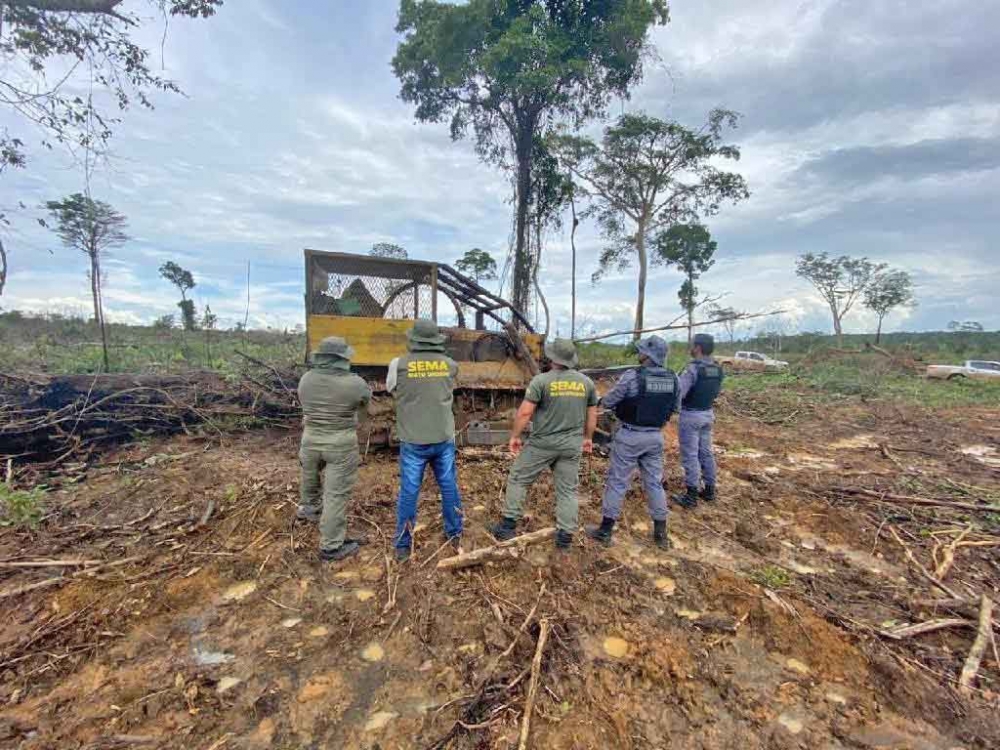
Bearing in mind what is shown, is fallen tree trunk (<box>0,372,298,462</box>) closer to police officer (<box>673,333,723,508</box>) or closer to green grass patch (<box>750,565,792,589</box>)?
police officer (<box>673,333,723,508</box>)

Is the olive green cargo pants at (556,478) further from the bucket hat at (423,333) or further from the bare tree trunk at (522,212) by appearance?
the bare tree trunk at (522,212)

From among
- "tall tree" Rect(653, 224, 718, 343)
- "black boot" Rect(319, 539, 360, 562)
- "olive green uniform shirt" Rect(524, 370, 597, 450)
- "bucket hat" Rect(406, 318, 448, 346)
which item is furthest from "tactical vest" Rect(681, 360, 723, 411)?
"tall tree" Rect(653, 224, 718, 343)

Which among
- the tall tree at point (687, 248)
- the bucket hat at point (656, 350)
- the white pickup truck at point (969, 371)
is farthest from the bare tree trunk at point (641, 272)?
the bucket hat at point (656, 350)

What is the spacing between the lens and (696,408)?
14.7 ft

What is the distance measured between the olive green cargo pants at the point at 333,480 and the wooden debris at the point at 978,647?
138 inches

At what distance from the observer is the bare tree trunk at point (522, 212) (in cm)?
1616

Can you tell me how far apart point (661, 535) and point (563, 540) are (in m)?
0.81

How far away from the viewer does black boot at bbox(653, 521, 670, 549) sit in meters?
3.60

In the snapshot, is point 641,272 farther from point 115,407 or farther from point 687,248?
point 115,407

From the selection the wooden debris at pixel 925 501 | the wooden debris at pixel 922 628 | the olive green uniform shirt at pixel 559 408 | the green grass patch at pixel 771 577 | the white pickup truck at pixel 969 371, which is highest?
the olive green uniform shirt at pixel 559 408

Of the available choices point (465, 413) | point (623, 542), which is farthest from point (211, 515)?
point (623, 542)

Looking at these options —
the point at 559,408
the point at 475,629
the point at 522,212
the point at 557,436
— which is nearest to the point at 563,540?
the point at 557,436

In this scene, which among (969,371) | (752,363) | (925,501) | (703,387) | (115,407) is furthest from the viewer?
(752,363)

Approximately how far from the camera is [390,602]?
9.05 ft
